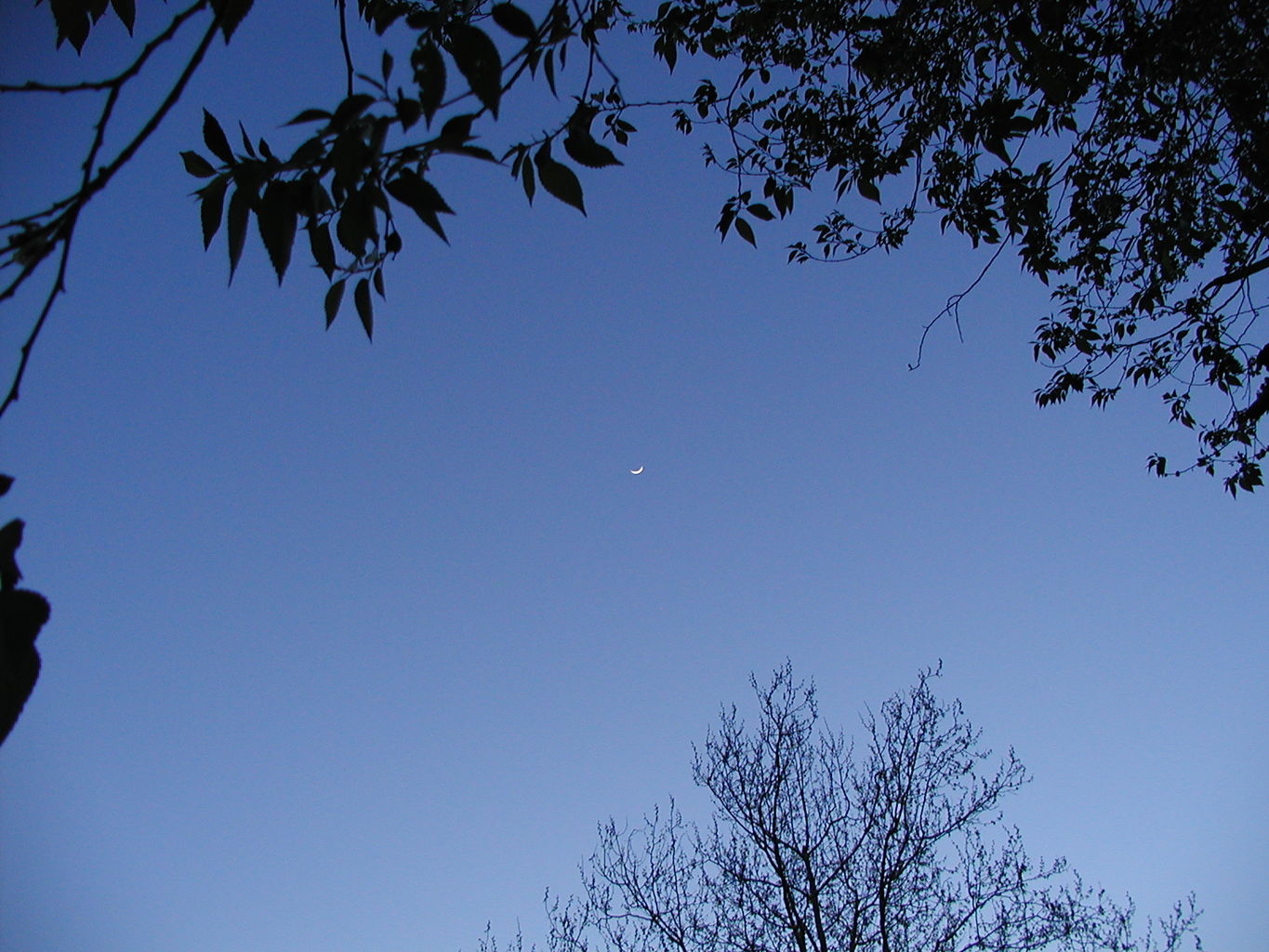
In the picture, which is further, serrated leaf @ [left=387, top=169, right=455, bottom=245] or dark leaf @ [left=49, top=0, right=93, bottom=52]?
dark leaf @ [left=49, top=0, right=93, bottom=52]

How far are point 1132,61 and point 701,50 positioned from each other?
7.06 feet

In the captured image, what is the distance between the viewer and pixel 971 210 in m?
4.71

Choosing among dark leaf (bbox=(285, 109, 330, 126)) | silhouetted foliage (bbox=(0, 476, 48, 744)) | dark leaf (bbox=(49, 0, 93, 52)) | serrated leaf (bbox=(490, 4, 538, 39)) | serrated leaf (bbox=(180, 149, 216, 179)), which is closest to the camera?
silhouetted foliage (bbox=(0, 476, 48, 744))

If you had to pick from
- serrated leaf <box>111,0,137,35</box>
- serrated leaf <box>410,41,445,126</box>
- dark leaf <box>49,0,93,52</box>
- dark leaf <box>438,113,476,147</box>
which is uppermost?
serrated leaf <box>111,0,137,35</box>

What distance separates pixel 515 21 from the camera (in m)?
1.06

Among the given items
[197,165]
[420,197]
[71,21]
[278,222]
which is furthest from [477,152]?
[71,21]

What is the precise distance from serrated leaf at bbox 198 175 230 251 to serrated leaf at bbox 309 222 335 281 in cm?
11

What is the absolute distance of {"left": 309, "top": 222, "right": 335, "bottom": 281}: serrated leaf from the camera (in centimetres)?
119

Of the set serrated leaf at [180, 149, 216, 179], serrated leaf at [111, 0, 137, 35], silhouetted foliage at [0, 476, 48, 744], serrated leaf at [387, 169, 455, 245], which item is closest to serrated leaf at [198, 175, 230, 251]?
serrated leaf at [180, 149, 216, 179]

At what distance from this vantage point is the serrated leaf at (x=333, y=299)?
115 centimetres

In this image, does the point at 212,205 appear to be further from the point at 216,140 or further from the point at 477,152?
the point at 477,152

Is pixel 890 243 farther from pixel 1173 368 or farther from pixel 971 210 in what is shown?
pixel 1173 368

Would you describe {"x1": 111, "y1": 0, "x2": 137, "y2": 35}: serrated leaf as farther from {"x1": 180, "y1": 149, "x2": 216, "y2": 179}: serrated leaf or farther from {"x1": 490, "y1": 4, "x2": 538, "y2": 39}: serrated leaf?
{"x1": 490, "y1": 4, "x2": 538, "y2": 39}: serrated leaf

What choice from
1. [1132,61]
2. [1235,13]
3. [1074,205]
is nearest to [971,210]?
[1074,205]
